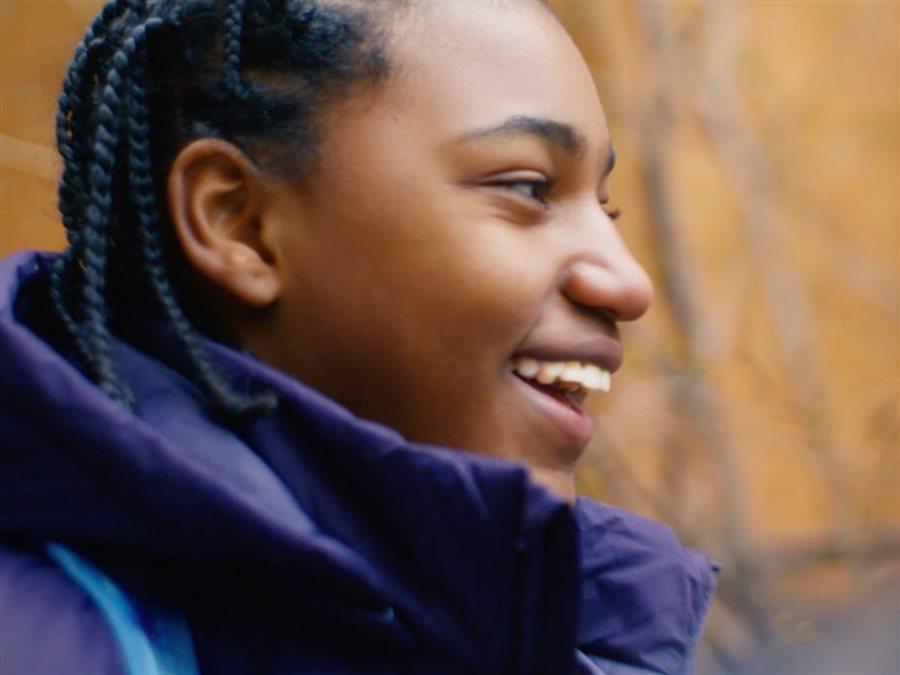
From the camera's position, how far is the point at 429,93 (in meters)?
1.74

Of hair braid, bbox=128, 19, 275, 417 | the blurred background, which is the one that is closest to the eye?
hair braid, bbox=128, 19, 275, 417

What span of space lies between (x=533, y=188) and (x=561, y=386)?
240 millimetres

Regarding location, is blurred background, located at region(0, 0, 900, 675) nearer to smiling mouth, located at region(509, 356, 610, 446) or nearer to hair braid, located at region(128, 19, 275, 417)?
smiling mouth, located at region(509, 356, 610, 446)

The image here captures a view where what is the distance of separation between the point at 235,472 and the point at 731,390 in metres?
4.03

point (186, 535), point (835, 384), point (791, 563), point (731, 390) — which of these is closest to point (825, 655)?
point (791, 563)

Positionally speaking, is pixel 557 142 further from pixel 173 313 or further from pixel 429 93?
pixel 173 313

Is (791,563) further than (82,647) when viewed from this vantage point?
Yes

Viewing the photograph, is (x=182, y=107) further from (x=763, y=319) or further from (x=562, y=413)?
(x=763, y=319)

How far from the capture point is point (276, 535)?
1.45 metres

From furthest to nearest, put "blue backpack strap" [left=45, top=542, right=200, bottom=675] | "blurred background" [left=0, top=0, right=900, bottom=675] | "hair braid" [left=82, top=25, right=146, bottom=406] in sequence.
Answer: "blurred background" [left=0, top=0, right=900, bottom=675]
"hair braid" [left=82, top=25, right=146, bottom=406]
"blue backpack strap" [left=45, top=542, right=200, bottom=675]

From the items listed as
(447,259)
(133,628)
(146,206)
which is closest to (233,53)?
(146,206)

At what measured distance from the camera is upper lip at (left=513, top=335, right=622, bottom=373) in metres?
1.71

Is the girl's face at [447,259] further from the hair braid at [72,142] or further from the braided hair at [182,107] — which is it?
the hair braid at [72,142]

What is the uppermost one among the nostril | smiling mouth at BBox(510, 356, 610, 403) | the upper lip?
the nostril
